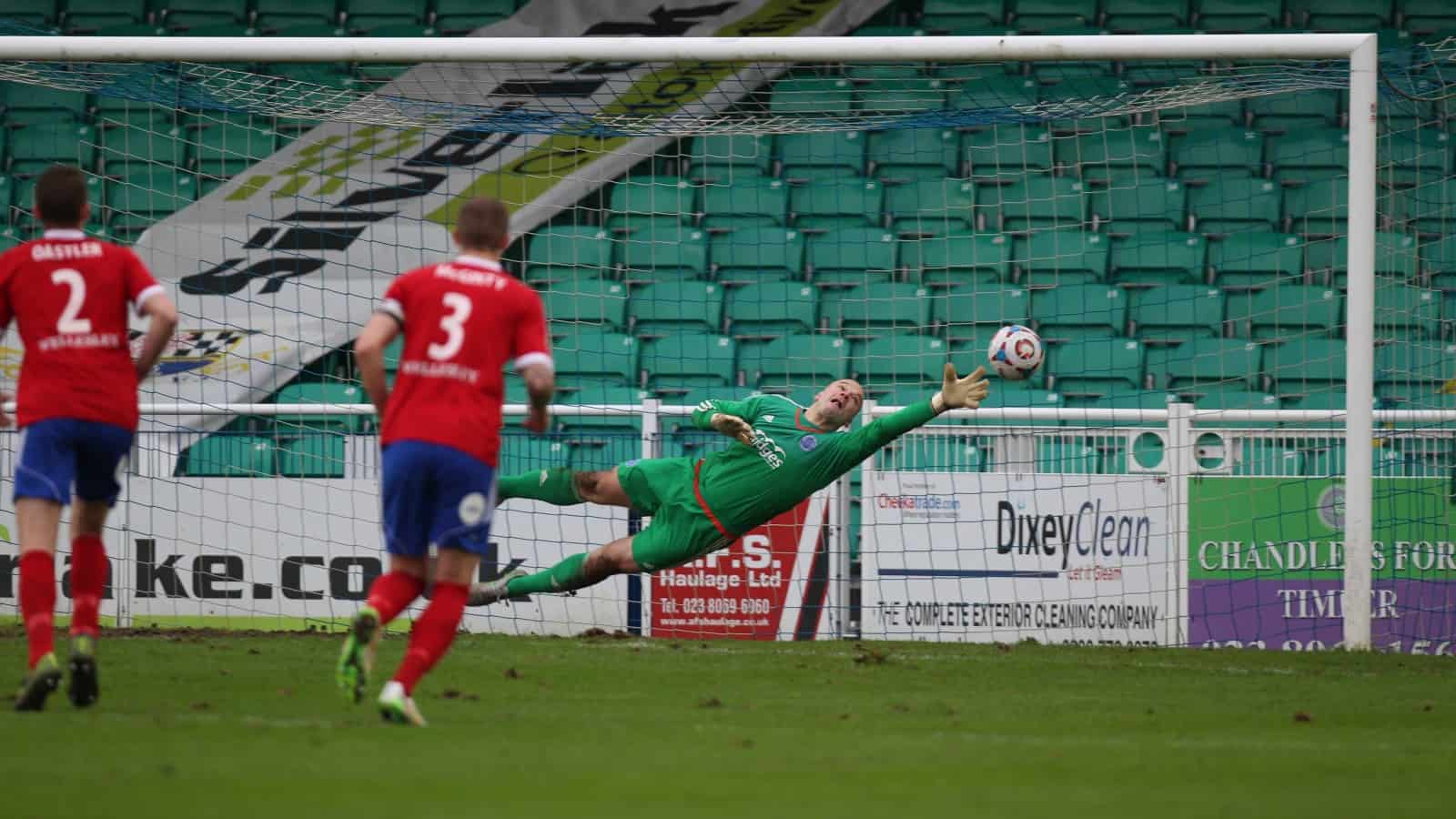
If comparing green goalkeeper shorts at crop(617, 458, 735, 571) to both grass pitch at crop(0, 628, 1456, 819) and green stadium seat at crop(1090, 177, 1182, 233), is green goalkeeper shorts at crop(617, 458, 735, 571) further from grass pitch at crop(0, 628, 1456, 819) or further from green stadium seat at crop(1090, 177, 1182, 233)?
green stadium seat at crop(1090, 177, 1182, 233)

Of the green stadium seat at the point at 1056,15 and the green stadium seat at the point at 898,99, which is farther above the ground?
the green stadium seat at the point at 1056,15

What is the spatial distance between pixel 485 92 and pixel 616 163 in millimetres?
2876

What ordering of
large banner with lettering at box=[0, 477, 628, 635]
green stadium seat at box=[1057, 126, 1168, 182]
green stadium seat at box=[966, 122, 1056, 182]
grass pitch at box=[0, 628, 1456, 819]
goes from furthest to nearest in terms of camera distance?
green stadium seat at box=[966, 122, 1056, 182] < green stadium seat at box=[1057, 126, 1168, 182] < large banner with lettering at box=[0, 477, 628, 635] < grass pitch at box=[0, 628, 1456, 819]

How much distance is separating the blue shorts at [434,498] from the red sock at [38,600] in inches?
51.8

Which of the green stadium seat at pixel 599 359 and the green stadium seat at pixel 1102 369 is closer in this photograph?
the green stadium seat at pixel 599 359

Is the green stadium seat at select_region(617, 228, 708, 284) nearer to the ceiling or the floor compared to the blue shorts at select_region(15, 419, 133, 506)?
nearer to the ceiling

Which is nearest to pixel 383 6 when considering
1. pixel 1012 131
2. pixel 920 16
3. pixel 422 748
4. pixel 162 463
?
pixel 920 16

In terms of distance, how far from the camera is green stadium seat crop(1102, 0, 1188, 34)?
17625 mm

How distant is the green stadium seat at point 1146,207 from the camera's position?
52.4 ft

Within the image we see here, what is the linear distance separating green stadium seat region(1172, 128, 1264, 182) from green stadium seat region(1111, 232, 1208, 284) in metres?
0.98

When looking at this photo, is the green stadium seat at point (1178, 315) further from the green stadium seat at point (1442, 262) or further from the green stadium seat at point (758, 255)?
the green stadium seat at point (758, 255)

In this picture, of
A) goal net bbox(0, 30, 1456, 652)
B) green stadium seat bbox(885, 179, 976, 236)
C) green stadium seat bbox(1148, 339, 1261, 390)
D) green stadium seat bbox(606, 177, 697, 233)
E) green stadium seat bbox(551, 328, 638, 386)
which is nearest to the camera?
goal net bbox(0, 30, 1456, 652)

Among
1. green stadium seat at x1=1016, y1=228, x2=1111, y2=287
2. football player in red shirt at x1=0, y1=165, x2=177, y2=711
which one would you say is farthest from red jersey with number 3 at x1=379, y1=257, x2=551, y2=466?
green stadium seat at x1=1016, y1=228, x2=1111, y2=287

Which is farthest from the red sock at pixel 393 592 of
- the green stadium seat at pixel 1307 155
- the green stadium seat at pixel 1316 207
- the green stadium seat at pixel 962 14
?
the green stadium seat at pixel 962 14
